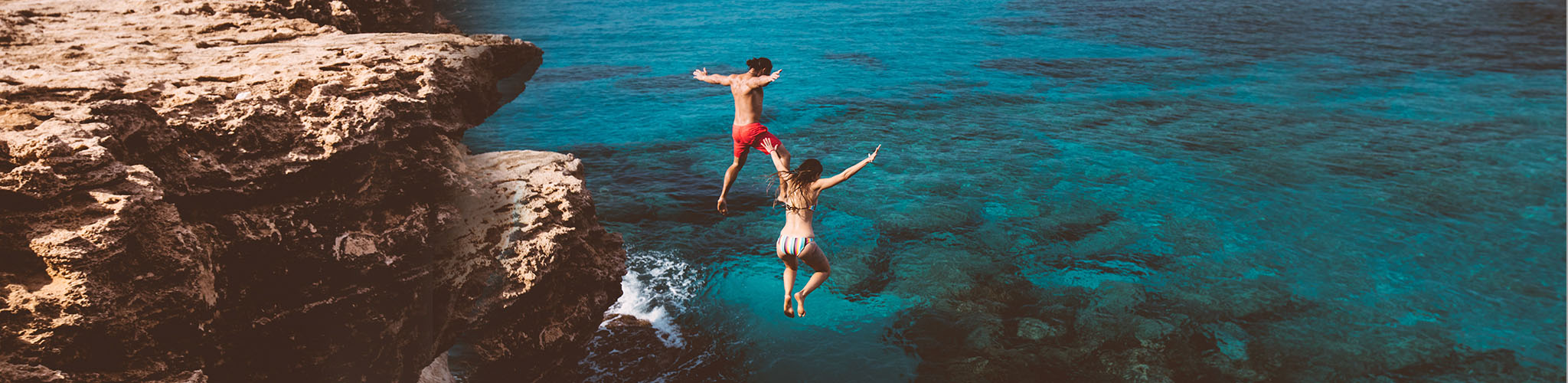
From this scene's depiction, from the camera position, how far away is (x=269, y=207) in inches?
173

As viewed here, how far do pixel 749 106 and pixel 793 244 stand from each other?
1.02m

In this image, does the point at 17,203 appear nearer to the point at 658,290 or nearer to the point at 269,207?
the point at 269,207

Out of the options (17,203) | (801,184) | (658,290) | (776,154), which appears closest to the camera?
(17,203)

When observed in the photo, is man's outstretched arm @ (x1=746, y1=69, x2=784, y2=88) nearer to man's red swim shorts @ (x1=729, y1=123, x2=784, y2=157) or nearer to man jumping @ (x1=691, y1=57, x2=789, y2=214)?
man jumping @ (x1=691, y1=57, x2=789, y2=214)

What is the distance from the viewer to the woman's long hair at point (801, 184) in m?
5.61

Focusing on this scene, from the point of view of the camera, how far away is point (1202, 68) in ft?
66.7

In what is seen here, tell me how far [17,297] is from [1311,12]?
102ft

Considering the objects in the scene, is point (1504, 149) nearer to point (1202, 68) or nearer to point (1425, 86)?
point (1425, 86)

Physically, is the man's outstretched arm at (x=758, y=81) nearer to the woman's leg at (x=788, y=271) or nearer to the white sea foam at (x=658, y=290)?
the woman's leg at (x=788, y=271)

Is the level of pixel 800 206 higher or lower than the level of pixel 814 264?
higher

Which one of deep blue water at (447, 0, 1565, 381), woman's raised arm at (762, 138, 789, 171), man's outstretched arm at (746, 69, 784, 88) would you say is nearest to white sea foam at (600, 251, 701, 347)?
deep blue water at (447, 0, 1565, 381)

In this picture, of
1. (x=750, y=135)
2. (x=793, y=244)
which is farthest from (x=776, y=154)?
(x=793, y=244)

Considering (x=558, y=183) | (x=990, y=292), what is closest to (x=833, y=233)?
(x=990, y=292)


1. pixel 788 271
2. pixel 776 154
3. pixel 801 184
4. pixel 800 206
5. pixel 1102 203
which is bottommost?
pixel 1102 203
